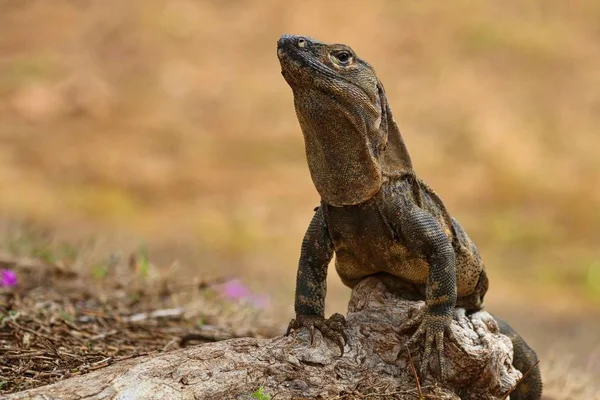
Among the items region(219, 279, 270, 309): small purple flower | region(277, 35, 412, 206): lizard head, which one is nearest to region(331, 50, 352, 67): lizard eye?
region(277, 35, 412, 206): lizard head

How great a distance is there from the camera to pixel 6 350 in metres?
4.21

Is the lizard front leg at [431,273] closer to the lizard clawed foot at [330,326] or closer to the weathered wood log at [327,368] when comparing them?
the weathered wood log at [327,368]

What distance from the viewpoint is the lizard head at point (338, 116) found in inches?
154

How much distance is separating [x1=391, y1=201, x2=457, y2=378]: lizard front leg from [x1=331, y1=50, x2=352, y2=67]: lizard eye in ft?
2.46

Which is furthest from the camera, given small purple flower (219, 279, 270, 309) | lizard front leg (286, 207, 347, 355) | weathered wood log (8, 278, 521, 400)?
small purple flower (219, 279, 270, 309)

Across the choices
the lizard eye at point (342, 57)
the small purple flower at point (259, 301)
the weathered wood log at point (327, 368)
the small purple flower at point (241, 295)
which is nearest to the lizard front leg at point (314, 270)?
the weathered wood log at point (327, 368)

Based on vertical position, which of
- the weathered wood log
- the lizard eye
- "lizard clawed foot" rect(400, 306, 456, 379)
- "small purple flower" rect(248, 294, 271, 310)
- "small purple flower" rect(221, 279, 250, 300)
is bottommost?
"small purple flower" rect(248, 294, 271, 310)

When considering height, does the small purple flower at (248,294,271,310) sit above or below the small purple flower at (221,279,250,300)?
below

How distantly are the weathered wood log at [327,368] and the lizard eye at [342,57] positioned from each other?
1.19 m

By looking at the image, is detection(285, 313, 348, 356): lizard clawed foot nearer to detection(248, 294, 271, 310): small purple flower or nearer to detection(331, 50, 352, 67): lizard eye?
detection(331, 50, 352, 67): lizard eye

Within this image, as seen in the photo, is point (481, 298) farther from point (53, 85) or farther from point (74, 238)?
point (53, 85)

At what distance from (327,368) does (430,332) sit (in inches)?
21.4

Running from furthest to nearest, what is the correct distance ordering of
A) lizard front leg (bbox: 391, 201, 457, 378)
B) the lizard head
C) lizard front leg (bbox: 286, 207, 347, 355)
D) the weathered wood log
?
lizard front leg (bbox: 286, 207, 347, 355) < lizard front leg (bbox: 391, 201, 457, 378) < the lizard head < the weathered wood log

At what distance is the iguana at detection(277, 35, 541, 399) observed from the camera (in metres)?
3.95
